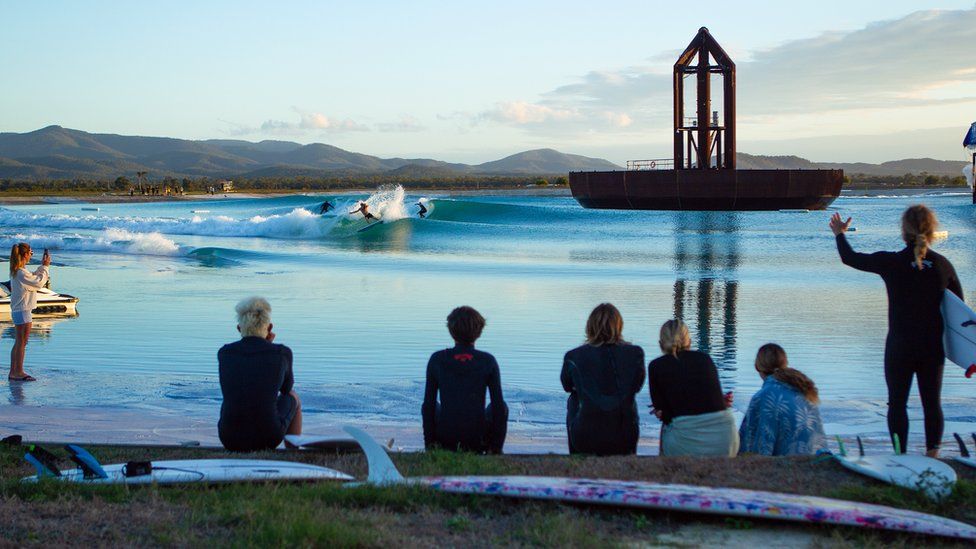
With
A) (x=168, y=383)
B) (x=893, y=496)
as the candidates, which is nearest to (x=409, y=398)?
(x=168, y=383)

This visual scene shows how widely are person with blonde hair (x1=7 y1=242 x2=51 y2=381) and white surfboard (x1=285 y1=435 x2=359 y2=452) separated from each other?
5.04 meters

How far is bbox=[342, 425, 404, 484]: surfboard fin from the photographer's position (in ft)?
16.0

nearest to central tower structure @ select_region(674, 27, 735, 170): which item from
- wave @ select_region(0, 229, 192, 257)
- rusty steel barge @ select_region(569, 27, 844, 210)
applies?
rusty steel barge @ select_region(569, 27, 844, 210)

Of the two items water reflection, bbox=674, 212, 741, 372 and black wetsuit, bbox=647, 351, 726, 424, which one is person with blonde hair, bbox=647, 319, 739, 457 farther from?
water reflection, bbox=674, 212, 741, 372

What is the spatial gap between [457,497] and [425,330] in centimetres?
844

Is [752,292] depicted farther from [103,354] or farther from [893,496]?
[893,496]

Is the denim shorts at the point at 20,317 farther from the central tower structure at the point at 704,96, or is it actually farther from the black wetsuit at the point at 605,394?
the central tower structure at the point at 704,96

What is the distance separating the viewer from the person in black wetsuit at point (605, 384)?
5.57 m

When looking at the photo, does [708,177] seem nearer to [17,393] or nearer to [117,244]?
[117,244]

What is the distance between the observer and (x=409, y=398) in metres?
8.98

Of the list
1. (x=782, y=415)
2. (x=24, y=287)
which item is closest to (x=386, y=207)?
(x=24, y=287)

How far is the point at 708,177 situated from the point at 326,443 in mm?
46781

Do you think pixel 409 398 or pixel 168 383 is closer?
pixel 409 398

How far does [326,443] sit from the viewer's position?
18.8 feet
